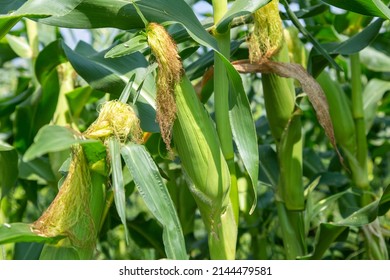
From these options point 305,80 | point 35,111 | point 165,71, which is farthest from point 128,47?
point 35,111

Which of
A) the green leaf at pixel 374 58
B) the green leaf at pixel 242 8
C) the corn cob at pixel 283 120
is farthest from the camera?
the green leaf at pixel 374 58

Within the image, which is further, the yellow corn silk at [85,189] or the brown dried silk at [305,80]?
the brown dried silk at [305,80]

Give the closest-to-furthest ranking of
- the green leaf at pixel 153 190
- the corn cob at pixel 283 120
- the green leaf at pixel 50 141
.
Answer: the green leaf at pixel 50 141
the green leaf at pixel 153 190
the corn cob at pixel 283 120

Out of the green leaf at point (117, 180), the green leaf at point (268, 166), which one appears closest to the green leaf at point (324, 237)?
the green leaf at point (268, 166)

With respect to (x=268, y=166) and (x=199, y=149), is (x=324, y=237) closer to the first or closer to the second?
(x=268, y=166)

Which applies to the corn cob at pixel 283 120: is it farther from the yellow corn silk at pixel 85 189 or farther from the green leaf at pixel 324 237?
the yellow corn silk at pixel 85 189

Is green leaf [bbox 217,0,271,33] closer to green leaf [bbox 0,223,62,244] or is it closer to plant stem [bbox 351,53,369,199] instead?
green leaf [bbox 0,223,62,244]

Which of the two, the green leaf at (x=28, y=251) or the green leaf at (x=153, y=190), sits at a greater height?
the green leaf at (x=153, y=190)

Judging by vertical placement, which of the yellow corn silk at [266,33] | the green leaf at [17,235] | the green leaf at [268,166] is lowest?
the green leaf at [268,166]

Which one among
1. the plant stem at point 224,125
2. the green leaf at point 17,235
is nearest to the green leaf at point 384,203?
the plant stem at point 224,125
